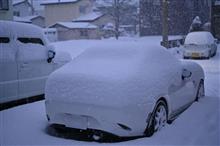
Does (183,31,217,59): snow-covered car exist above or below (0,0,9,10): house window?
below

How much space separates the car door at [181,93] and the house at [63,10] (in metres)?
49.3

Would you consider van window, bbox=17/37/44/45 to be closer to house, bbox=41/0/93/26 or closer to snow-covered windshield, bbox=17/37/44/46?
snow-covered windshield, bbox=17/37/44/46

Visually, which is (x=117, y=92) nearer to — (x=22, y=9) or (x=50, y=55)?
(x=50, y=55)

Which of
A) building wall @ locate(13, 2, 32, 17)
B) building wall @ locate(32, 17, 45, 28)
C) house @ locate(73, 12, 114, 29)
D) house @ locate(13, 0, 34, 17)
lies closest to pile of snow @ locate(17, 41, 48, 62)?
house @ locate(73, 12, 114, 29)

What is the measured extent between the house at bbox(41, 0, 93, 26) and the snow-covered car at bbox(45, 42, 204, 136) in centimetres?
5007

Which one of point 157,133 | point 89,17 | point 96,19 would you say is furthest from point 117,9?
point 157,133

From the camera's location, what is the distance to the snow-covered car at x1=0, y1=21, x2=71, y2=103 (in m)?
6.99

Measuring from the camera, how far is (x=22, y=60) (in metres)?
7.40

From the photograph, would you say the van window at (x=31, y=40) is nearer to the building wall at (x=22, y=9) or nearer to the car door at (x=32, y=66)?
the car door at (x=32, y=66)

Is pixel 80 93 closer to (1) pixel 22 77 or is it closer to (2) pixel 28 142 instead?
(2) pixel 28 142

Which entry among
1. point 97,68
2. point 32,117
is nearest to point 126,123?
point 97,68

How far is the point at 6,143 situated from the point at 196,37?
16.4m

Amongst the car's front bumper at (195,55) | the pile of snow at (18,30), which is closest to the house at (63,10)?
the car's front bumper at (195,55)

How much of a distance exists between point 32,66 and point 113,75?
10.8 ft
